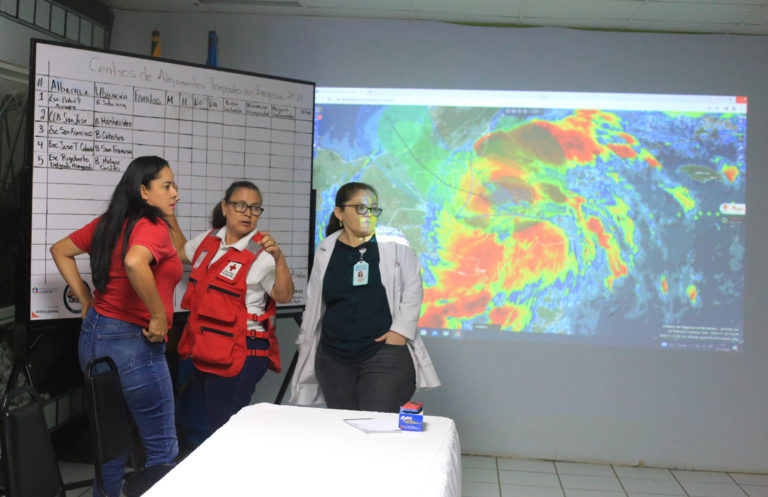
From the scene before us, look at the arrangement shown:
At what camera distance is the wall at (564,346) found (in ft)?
14.1

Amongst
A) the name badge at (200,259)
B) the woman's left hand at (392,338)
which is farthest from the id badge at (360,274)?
the name badge at (200,259)

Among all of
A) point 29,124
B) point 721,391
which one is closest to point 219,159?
point 29,124

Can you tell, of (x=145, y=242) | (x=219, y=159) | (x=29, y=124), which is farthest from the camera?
(x=219, y=159)

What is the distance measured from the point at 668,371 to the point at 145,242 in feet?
10.3

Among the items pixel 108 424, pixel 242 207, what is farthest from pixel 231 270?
pixel 108 424

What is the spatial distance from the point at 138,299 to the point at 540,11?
2.74m

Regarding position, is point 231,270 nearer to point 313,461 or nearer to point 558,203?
point 313,461

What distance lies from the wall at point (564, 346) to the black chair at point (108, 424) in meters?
2.25

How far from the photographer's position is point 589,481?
4066 millimetres

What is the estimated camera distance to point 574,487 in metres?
3.95

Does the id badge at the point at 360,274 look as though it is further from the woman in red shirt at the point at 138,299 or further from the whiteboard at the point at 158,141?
Result: the whiteboard at the point at 158,141

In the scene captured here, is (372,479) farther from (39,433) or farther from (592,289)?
(592,289)

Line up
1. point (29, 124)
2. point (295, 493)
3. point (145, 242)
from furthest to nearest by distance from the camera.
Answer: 1. point (29, 124)
2. point (145, 242)
3. point (295, 493)

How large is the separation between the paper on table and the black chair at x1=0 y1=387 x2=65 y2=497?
0.88 meters
